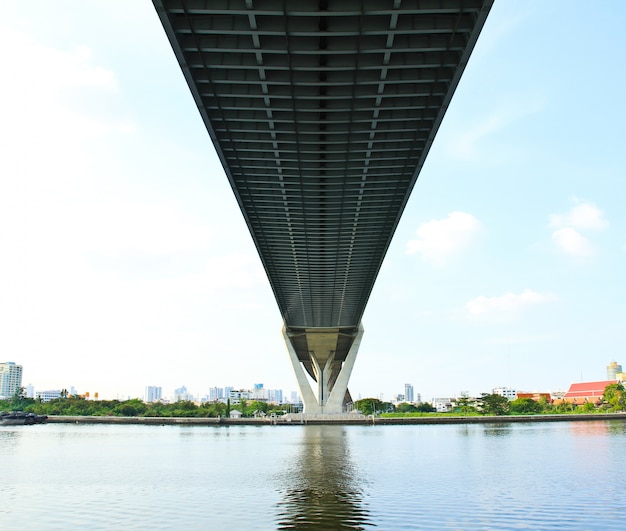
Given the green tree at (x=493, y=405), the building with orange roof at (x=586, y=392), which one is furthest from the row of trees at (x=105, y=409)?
the building with orange roof at (x=586, y=392)

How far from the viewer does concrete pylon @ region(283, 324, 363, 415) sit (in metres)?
73.9

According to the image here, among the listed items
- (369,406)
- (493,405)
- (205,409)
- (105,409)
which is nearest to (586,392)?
(369,406)

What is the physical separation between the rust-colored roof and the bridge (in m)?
129

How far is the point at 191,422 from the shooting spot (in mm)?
92062

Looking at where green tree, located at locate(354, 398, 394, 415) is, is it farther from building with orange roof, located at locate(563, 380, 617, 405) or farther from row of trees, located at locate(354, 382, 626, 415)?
building with orange roof, located at locate(563, 380, 617, 405)

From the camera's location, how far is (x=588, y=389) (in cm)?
15250

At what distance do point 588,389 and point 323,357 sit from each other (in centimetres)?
9137

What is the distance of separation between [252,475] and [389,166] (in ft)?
41.9

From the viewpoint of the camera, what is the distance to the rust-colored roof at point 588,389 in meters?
146

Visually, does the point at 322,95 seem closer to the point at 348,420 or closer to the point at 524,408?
the point at 348,420

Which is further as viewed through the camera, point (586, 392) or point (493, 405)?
point (586, 392)

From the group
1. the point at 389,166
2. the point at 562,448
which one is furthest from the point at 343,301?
the point at 389,166

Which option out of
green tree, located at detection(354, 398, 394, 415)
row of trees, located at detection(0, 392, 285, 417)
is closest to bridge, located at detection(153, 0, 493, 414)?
row of trees, located at detection(0, 392, 285, 417)

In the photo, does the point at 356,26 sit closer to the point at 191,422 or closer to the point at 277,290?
the point at 277,290
